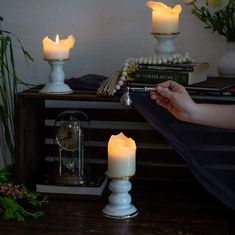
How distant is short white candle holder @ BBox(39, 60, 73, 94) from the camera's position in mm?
1332

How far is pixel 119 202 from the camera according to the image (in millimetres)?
1248

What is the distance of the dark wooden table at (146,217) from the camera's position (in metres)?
1.16

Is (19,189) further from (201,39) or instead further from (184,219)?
(201,39)

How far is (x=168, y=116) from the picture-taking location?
4.32 ft

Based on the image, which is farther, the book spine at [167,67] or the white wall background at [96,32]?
the white wall background at [96,32]

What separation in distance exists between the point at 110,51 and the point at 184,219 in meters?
0.55

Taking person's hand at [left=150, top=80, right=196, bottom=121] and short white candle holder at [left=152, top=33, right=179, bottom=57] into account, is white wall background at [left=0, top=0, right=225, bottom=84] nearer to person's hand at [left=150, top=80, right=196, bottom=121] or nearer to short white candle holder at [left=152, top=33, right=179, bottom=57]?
short white candle holder at [left=152, top=33, right=179, bottom=57]

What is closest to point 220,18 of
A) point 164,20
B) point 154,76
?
point 164,20

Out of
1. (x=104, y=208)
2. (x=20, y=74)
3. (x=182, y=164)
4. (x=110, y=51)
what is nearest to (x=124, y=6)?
(x=110, y=51)

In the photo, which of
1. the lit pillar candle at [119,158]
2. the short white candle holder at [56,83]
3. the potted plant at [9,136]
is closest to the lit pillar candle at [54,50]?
the short white candle holder at [56,83]

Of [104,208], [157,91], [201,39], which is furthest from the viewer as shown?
[201,39]

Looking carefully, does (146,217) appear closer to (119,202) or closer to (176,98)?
(119,202)

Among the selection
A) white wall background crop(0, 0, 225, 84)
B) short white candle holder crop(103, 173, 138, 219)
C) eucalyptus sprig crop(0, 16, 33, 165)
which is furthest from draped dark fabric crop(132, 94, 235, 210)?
eucalyptus sprig crop(0, 16, 33, 165)

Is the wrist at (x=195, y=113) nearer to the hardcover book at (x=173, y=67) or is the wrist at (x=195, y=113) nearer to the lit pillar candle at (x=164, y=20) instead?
the hardcover book at (x=173, y=67)
